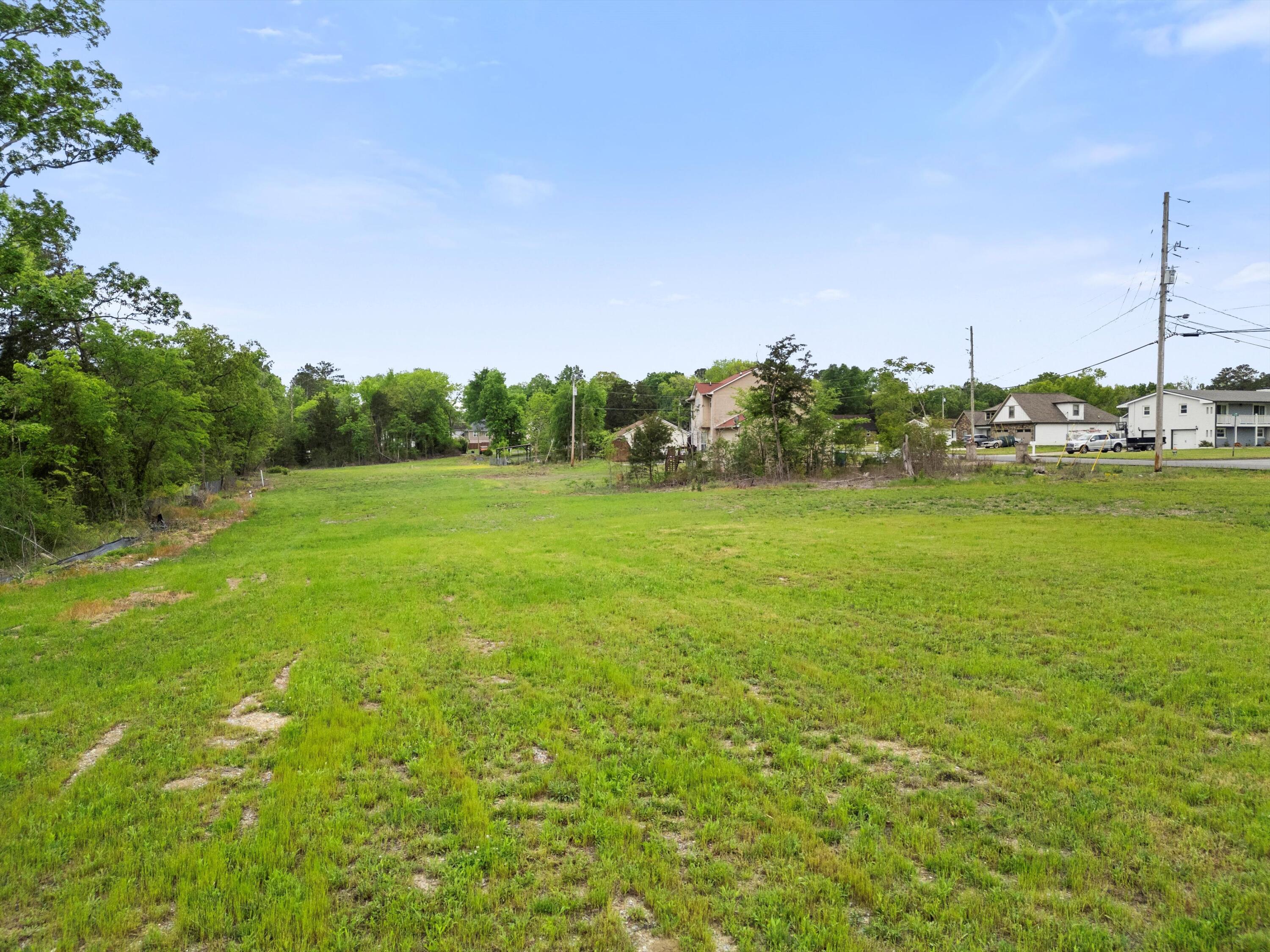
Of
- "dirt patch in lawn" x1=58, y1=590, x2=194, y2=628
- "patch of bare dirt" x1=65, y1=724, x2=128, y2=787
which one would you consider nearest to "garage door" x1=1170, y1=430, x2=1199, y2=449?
"dirt patch in lawn" x1=58, y1=590, x2=194, y2=628

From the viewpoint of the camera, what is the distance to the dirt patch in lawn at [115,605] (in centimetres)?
907

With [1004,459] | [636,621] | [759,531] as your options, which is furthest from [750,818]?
[1004,459]

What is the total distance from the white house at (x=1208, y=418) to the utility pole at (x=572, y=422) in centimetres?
4543

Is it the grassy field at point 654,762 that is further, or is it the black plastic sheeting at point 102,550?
the black plastic sheeting at point 102,550

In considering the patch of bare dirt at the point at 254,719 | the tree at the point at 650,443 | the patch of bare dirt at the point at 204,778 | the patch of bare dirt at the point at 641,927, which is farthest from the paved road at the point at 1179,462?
the patch of bare dirt at the point at 204,778

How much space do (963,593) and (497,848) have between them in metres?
7.74

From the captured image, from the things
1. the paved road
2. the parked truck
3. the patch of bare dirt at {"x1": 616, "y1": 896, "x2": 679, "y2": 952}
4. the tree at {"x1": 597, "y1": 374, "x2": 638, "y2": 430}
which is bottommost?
the patch of bare dirt at {"x1": 616, "y1": 896, "x2": 679, "y2": 952}

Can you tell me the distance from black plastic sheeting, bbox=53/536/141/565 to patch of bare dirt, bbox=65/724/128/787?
36.9 ft

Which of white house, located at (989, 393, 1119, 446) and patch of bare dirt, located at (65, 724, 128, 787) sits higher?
white house, located at (989, 393, 1119, 446)

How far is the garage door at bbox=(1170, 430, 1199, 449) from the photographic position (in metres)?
48.2

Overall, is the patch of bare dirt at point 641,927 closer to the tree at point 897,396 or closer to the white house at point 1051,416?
the tree at point 897,396

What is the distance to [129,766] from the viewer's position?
15.1ft

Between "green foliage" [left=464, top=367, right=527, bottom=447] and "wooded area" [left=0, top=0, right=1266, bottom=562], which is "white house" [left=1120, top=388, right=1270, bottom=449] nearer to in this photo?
"wooded area" [left=0, top=0, right=1266, bottom=562]

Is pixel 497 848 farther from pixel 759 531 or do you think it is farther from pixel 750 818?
pixel 759 531
